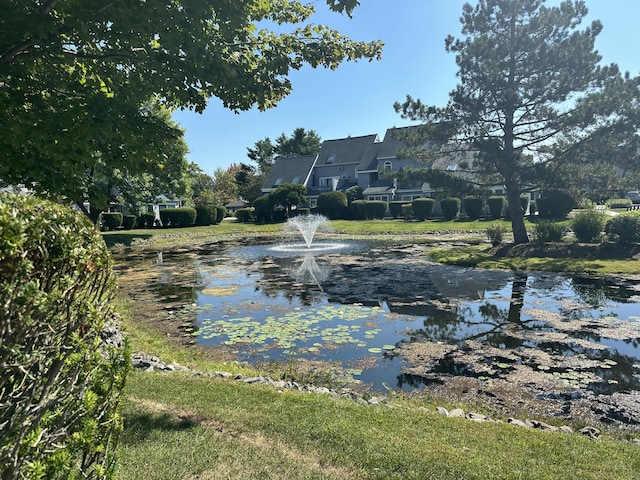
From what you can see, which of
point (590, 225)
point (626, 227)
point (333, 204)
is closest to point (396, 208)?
point (333, 204)

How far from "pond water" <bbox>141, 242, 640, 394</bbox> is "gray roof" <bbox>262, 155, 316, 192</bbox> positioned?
128ft

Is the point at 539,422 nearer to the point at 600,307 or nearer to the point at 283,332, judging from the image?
the point at 283,332

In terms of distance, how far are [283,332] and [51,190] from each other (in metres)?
5.13

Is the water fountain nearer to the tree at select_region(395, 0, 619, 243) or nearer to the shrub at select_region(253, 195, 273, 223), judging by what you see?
the shrub at select_region(253, 195, 273, 223)

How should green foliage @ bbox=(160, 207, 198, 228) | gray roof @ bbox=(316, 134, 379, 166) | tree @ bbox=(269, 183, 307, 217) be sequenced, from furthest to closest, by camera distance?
gray roof @ bbox=(316, 134, 379, 166)
tree @ bbox=(269, 183, 307, 217)
green foliage @ bbox=(160, 207, 198, 228)

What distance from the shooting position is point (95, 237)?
234 centimetres

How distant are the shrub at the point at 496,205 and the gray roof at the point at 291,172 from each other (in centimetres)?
2370

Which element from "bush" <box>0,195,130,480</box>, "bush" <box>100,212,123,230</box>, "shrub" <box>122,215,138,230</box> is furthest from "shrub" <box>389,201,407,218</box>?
"bush" <box>0,195,130,480</box>

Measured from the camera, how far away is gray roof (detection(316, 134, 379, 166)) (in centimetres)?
5318

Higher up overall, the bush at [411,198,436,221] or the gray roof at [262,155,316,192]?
the gray roof at [262,155,316,192]

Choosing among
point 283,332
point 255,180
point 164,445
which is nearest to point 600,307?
point 283,332

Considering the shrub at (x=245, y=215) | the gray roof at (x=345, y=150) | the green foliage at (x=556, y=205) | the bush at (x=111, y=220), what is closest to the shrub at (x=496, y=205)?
the green foliage at (x=556, y=205)

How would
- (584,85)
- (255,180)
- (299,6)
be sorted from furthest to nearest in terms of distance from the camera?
(255,180), (584,85), (299,6)

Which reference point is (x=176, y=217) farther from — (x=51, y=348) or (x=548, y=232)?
(x=51, y=348)
